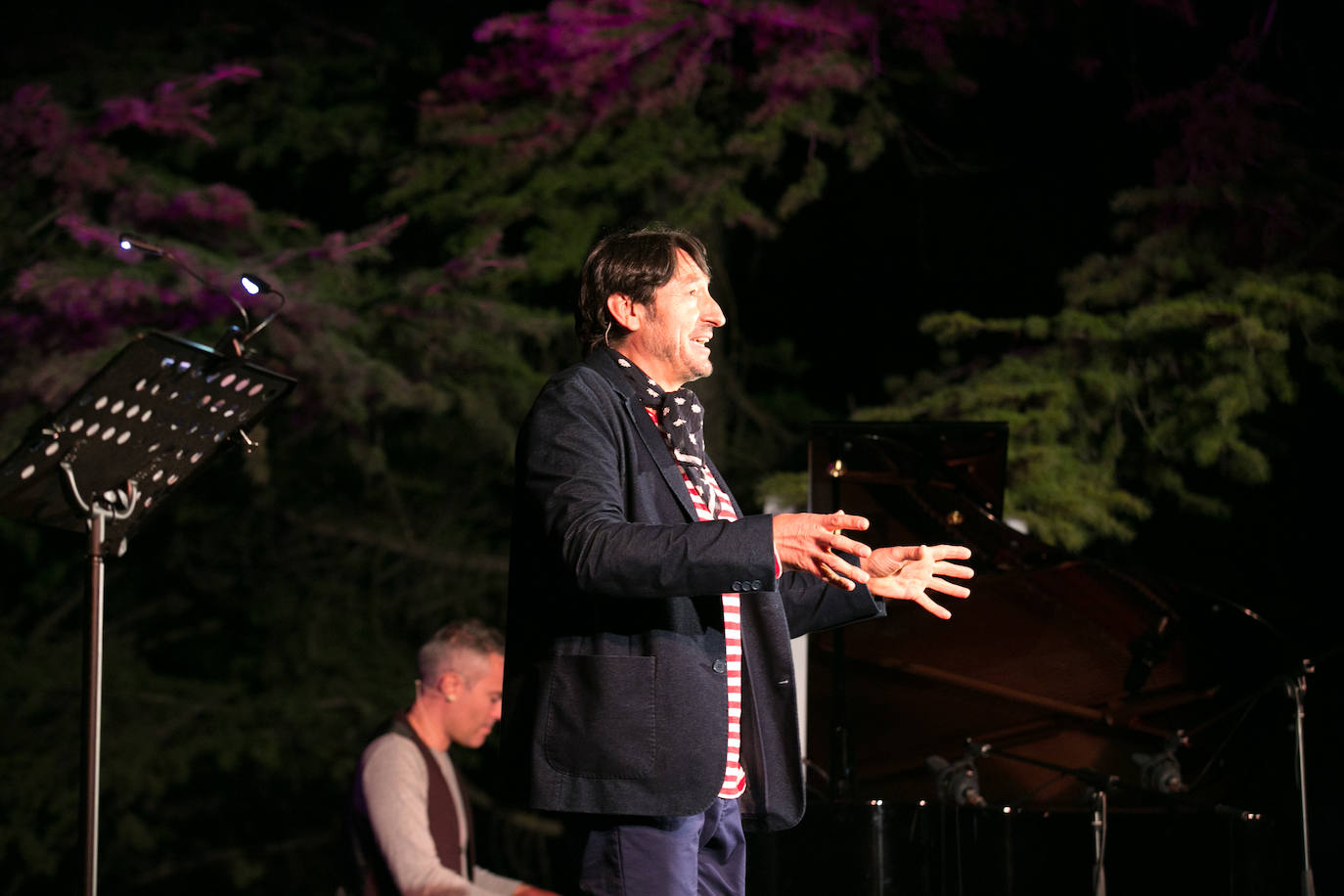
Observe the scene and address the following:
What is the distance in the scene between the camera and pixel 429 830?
416cm

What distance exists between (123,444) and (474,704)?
5.46 ft

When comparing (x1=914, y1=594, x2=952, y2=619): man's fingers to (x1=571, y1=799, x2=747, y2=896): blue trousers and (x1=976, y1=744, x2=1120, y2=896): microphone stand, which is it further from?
(x1=976, y1=744, x2=1120, y2=896): microphone stand

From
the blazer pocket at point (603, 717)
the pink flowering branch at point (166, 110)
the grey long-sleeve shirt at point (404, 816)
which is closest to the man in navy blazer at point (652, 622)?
the blazer pocket at point (603, 717)

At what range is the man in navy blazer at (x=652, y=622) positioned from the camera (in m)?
2.09

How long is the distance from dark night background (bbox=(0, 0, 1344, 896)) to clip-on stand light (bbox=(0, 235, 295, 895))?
248 centimetres

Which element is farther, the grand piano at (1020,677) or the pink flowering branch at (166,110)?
the pink flowering branch at (166,110)

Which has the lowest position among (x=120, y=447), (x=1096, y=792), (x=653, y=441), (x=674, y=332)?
(x=1096, y=792)

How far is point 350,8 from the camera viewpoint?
345 inches

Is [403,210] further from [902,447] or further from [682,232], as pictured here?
[682,232]

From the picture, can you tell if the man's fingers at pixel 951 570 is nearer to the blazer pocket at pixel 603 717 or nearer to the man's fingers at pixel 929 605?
the man's fingers at pixel 929 605

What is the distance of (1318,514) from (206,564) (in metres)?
6.62

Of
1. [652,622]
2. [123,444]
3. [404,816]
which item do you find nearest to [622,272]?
[652,622]

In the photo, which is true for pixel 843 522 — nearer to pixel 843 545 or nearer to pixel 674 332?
pixel 843 545

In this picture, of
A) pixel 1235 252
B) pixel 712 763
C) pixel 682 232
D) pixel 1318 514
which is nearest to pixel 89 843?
pixel 712 763
